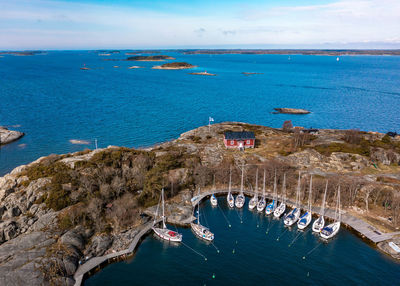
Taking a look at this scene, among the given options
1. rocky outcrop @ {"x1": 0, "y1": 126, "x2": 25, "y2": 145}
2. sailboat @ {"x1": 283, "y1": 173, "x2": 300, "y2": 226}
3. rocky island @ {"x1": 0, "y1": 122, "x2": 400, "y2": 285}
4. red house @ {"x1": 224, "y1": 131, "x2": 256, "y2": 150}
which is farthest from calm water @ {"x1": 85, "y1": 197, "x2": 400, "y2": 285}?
rocky outcrop @ {"x1": 0, "y1": 126, "x2": 25, "y2": 145}

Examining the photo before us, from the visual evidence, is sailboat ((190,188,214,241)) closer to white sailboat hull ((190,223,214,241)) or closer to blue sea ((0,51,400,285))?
white sailboat hull ((190,223,214,241))

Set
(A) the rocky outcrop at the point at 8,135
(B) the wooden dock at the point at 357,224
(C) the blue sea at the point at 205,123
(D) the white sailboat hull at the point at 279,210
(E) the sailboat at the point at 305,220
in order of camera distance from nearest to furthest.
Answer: (C) the blue sea at the point at 205,123
(B) the wooden dock at the point at 357,224
(E) the sailboat at the point at 305,220
(D) the white sailboat hull at the point at 279,210
(A) the rocky outcrop at the point at 8,135

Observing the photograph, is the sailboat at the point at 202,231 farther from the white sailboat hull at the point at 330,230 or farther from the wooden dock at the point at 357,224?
the white sailboat hull at the point at 330,230

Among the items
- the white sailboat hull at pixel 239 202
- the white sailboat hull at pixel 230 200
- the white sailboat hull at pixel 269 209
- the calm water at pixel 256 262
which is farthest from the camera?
the white sailboat hull at pixel 230 200

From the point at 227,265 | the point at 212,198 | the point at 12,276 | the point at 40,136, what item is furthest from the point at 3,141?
→ the point at 227,265

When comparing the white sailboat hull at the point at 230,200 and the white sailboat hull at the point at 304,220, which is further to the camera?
the white sailboat hull at the point at 230,200

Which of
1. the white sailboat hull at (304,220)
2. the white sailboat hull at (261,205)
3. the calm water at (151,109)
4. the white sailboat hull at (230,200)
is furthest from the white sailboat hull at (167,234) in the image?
the calm water at (151,109)
